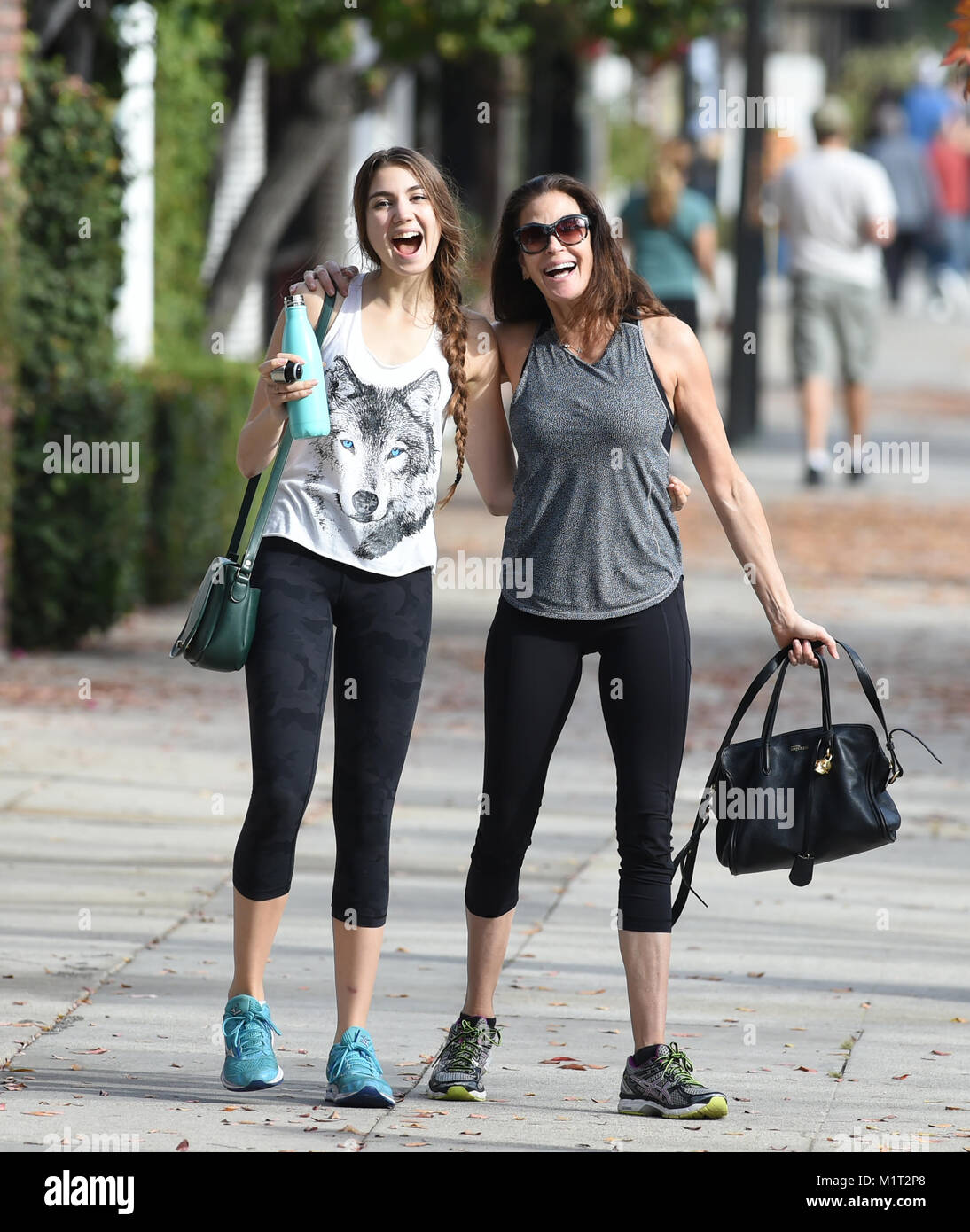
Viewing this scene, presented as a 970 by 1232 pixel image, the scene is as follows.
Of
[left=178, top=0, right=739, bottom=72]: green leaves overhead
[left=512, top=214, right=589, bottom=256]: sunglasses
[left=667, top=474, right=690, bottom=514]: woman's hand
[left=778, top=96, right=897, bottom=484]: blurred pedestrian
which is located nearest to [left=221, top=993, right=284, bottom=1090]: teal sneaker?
[left=667, top=474, right=690, bottom=514]: woman's hand

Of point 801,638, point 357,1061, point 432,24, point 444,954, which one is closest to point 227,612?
point 357,1061

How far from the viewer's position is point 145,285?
40.8 feet

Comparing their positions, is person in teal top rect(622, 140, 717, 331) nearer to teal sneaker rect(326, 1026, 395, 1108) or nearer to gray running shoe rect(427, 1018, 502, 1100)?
gray running shoe rect(427, 1018, 502, 1100)

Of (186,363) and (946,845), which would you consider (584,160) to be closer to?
(186,363)

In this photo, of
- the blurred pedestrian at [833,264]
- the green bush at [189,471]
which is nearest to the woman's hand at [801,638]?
the green bush at [189,471]

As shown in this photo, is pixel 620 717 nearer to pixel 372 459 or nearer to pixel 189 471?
pixel 372 459

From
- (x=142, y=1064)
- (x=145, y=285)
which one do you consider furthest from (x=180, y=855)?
(x=145, y=285)

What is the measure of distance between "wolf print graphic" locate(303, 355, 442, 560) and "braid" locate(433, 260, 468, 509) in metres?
0.06

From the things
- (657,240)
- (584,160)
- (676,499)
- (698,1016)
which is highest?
(584,160)

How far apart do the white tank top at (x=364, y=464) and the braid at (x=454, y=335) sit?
1.0 inches

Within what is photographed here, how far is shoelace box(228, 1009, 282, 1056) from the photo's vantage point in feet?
14.5

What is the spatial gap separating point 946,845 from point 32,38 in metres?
5.15

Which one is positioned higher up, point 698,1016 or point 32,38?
point 32,38

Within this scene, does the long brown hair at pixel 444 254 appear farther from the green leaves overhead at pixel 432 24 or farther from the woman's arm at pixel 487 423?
the green leaves overhead at pixel 432 24
